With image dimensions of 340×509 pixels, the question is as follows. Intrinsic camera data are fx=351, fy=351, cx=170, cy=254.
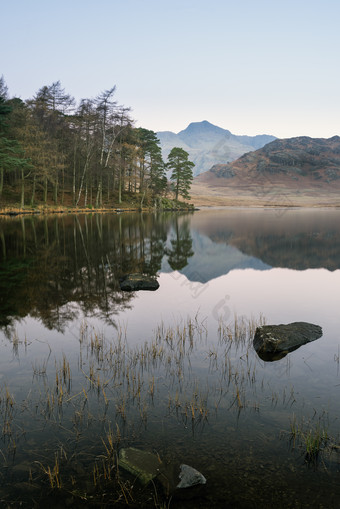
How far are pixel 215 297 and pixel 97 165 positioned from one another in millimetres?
60546

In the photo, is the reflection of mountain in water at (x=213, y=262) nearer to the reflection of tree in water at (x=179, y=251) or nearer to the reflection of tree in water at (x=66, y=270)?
the reflection of tree in water at (x=179, y=251)

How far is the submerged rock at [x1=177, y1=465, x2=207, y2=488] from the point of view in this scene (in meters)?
4.41

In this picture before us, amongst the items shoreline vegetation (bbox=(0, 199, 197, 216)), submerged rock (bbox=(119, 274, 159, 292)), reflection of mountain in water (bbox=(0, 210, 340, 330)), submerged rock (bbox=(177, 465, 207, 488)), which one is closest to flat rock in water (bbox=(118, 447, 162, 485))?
submerged rock (bbox=(177, 465, 207, 488))

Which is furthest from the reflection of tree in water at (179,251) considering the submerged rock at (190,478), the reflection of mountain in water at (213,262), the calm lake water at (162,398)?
the submerged rock at (190,478)

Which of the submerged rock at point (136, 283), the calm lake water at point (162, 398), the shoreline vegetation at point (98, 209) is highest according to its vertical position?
the shoreline vegetation at point (98, 209)

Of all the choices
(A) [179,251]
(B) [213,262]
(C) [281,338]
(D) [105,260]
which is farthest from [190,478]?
(A) [179,251]

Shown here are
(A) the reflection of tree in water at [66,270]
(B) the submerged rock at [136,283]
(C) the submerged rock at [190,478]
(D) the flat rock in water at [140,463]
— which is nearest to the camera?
(C) the submerged rock at [190,478]

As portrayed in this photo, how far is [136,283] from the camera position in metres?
15.8

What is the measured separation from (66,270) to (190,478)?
15264 mm

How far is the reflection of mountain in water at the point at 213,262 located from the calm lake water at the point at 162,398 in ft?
16.2

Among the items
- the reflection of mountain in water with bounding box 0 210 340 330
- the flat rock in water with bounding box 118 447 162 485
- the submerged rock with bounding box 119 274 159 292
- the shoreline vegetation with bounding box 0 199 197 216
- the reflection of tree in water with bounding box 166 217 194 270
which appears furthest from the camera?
the shoreline vegetation with bounding box 0 199 197 216

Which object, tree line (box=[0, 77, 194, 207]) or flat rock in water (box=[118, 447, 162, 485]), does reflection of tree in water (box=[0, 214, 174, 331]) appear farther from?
tree line (box=[0, 77, 194, 207])

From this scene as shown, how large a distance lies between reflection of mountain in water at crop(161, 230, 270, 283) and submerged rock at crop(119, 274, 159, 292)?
3367mm

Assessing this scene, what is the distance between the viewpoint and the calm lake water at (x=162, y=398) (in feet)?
14.5
